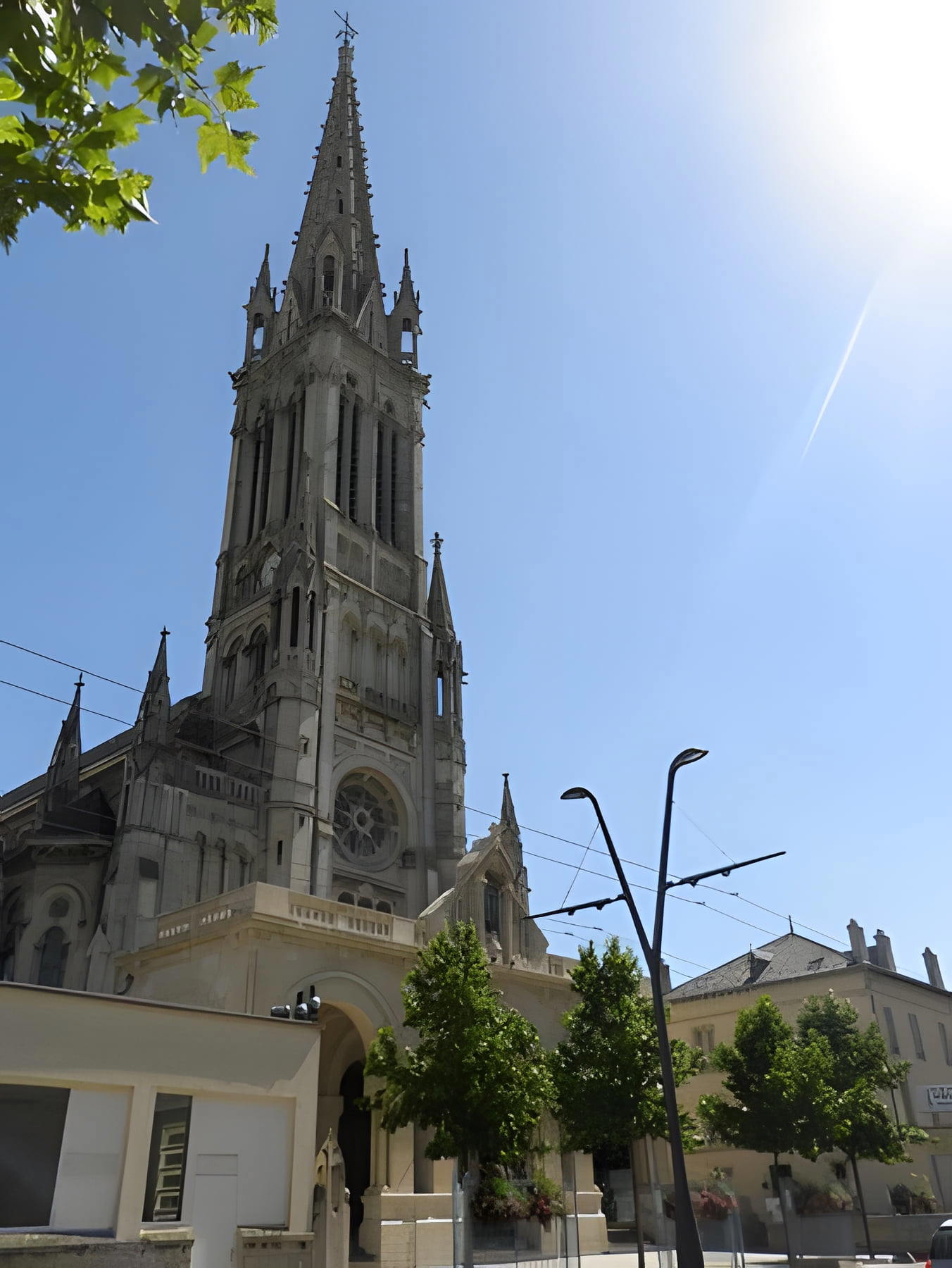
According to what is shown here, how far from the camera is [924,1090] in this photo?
42125 mm

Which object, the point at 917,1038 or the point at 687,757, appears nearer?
the point at 687,757

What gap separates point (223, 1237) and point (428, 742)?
33038mm

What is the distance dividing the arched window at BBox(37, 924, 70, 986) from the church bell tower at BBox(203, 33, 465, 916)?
7678 millimetres

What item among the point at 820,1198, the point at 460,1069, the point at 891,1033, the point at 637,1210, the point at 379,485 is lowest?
the point at 637,1210

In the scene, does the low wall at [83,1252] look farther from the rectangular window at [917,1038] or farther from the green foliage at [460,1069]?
the rectangular window at [917,1038]

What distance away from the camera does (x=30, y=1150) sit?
1373cm

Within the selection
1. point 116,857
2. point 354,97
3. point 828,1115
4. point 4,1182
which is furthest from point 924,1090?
point 354,97

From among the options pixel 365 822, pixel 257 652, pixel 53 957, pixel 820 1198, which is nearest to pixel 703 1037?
pixel 820 1198

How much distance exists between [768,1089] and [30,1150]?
2151 cm

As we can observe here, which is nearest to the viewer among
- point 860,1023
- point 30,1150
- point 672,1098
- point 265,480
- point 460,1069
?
point 30,1150

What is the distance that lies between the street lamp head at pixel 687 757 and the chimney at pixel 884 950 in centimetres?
3761

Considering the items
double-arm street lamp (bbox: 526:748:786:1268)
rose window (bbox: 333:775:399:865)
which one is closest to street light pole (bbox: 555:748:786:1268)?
double-arm street lamp (bbox: 526:748:786:1268)

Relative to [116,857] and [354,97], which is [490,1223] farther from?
[354,97]

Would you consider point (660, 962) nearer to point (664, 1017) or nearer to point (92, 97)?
point (664, 1017)
